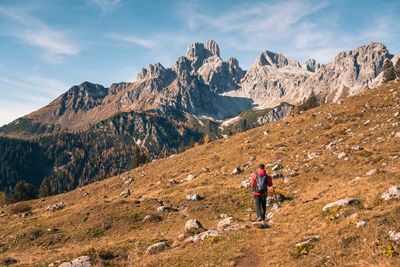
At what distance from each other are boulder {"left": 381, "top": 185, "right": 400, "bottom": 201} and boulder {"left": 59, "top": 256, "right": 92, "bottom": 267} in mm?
17913

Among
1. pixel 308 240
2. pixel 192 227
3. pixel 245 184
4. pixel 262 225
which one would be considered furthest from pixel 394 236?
pixel 245 184

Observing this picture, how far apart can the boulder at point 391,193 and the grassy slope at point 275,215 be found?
0.55 metres

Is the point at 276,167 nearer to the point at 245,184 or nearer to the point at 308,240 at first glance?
the point at 245,184

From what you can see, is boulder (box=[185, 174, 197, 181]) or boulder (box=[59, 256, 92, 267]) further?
boulder (box=[185, 174, 197, 181])

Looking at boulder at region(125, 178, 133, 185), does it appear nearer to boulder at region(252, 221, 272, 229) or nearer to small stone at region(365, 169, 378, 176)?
small stone at region(365, 169, 378, 176)

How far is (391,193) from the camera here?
21.4 m

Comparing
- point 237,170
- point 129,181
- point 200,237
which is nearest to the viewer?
point 200,237

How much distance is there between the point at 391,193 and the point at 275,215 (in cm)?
821

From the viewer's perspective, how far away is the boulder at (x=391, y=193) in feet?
69.1

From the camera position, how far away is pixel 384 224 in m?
16.7

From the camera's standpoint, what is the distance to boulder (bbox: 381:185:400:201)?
69.1 ft

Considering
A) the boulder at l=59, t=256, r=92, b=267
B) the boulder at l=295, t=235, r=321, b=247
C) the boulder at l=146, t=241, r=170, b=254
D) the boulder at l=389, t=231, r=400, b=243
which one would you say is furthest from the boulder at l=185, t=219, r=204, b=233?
the boulder at l=389, t=231, r=400, b=243

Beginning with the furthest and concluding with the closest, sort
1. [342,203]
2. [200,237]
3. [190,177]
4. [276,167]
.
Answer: [190,177]
[276,167]
[200,237]
[342,203]

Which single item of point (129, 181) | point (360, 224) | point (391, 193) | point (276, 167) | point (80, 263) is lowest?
point (80, 263)
